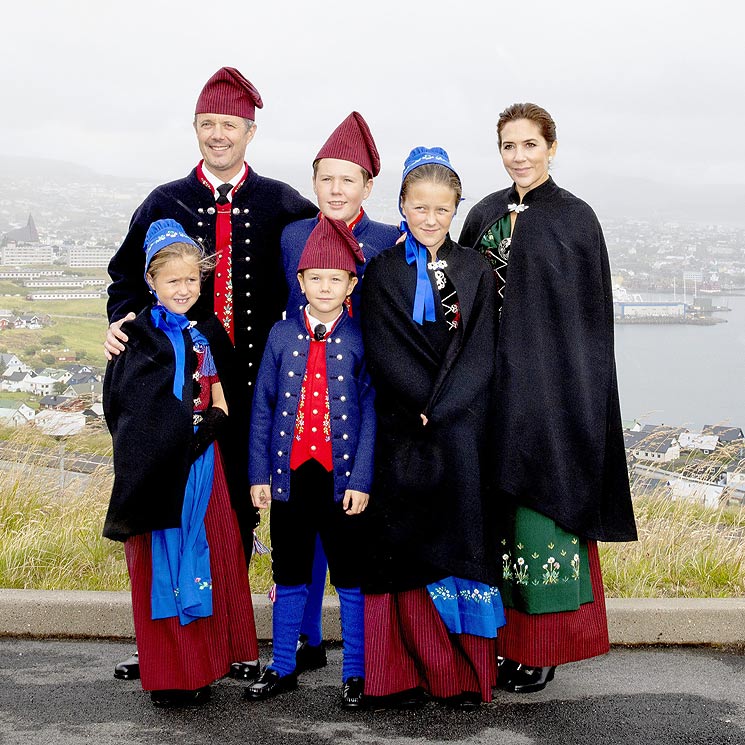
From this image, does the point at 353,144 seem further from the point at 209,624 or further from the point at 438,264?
the point at 209,624

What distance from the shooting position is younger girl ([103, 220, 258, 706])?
3365 mm

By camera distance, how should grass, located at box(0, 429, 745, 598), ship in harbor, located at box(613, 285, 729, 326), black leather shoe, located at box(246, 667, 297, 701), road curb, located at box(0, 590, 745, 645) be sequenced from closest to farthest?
1. black leather shoe, located at box(246, 667, 297, 701)
2. road curb, located at box(0, 590, 745, 645)
3. grass, located at box(0, 429, 745, 598)
4. ship in harbor, located at box(613, 285, 729, 326)

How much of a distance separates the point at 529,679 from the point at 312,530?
0.97 metres

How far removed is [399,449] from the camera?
339cm

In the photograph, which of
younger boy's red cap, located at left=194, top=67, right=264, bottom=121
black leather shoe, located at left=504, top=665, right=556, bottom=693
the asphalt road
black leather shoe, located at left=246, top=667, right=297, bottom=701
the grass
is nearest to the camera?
the asphalt road

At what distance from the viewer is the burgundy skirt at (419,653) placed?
3379mm

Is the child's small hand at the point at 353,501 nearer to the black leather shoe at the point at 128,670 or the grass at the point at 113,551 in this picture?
the black leather shoe at the point at 128,670

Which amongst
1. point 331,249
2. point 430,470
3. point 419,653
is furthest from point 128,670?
point 331,249

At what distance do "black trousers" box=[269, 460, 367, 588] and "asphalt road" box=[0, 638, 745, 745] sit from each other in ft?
1.45

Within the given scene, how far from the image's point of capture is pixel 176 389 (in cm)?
339

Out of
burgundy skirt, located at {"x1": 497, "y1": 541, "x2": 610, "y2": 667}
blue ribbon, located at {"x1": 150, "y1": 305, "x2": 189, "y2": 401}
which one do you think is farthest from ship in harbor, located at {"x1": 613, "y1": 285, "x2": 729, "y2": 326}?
blue ribbon, located at {"x1": 150, "y1": 305, "x2": 189, "y2": 401}

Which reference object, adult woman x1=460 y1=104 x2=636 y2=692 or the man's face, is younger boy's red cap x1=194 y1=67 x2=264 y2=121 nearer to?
the man's face

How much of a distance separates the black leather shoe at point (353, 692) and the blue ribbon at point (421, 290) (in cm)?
129

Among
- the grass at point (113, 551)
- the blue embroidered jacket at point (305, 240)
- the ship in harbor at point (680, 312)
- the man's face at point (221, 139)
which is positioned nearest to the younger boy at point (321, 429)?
the blue embroidered jacket at point (305, 240)
